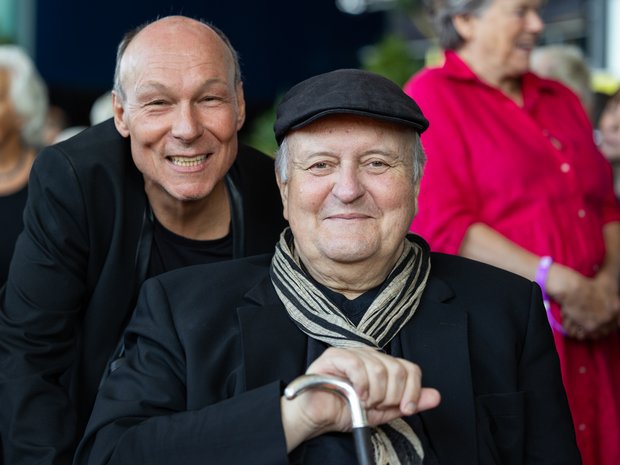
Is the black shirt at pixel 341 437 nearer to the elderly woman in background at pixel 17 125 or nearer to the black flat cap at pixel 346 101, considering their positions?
the black flat cap at pixel 346 101

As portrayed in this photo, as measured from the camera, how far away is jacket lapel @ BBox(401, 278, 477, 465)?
2.17 metres

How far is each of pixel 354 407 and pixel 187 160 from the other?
3.46 ft

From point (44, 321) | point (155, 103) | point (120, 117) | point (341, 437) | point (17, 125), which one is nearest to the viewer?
point (341, 437)

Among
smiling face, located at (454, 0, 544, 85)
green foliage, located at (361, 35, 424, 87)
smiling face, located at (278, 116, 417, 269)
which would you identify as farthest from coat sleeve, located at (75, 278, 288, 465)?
green foliage, located at (361, 35, 424, 87)

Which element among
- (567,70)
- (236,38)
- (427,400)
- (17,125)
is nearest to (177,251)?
(427,400)

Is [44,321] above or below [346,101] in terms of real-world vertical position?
below

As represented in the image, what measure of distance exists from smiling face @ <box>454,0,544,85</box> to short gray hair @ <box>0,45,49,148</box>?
214 centimetres

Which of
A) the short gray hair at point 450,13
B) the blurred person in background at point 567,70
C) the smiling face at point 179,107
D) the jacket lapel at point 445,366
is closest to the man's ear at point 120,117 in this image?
the smiling face at point 179,107

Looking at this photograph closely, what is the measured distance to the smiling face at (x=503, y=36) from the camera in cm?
338

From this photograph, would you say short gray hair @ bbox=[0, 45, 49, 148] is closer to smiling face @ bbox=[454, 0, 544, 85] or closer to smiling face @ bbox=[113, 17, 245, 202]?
smiling face @ bbox=[113, 17, 245, 202]

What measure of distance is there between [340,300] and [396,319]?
0.14 meters

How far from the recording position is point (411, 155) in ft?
7.52

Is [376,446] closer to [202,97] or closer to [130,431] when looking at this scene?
[130,431]

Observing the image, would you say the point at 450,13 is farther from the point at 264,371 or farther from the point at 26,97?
the point at 26,97
